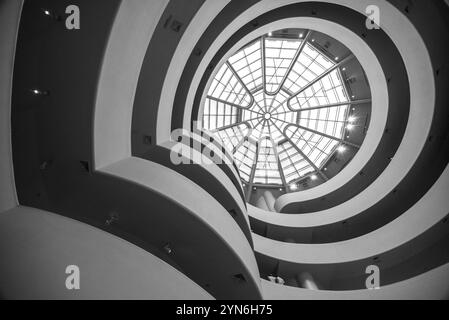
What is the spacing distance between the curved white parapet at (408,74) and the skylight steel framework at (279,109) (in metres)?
4.56

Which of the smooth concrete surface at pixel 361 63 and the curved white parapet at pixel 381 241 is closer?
the curved white parapet at pixel 381 241

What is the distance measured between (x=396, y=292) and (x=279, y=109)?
45.5 ft

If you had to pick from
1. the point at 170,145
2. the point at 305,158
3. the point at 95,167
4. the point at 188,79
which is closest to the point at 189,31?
the point at 188,79

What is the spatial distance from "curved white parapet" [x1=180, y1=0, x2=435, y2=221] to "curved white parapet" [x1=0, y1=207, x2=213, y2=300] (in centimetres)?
635

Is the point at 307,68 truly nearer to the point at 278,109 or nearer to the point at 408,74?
the point at 278,109

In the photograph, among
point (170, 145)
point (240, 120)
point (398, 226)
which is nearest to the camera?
point (170, 145)

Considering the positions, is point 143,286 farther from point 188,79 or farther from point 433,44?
→ point 433,44

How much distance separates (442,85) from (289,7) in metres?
8.08

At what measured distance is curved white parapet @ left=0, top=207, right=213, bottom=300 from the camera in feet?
11.1

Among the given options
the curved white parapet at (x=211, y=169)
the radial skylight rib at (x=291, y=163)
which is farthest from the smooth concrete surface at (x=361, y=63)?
the curved white parapet at (x=211, y=169)

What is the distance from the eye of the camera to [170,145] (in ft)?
25.2

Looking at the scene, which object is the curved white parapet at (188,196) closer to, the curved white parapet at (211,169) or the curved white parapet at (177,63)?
the curved white parapet at (211,169)

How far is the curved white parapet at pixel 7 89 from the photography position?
12.5 ft

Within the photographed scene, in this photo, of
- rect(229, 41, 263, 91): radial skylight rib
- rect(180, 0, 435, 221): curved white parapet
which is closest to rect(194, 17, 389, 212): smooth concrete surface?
rect(180, 0, 435, 221): curved white parapet
